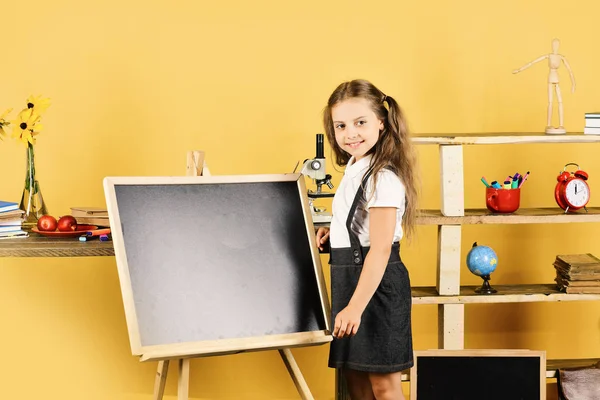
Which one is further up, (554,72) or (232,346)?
(554,72)

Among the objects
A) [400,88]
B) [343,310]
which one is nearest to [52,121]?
[400,88]

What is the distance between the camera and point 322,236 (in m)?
2.72

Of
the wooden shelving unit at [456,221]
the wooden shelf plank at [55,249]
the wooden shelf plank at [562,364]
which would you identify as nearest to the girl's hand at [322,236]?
the wooden shelving unit at [456,221]

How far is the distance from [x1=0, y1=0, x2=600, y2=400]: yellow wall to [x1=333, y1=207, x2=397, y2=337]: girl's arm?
111 cm

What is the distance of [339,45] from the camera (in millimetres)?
3461

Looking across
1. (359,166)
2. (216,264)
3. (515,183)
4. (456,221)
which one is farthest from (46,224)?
(515,183)

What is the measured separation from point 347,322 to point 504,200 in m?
0.99

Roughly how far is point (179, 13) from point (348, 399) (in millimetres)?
1549

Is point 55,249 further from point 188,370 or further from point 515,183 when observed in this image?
point 515,183

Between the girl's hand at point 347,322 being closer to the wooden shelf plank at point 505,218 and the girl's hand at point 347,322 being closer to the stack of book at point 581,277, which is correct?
the wooden shelf plank at point 505,218

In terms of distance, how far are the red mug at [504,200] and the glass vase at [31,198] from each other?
5.09ft

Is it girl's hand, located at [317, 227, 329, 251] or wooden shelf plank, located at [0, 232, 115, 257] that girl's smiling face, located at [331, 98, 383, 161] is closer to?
girl's hand, located at [317, 227, 329, 251]

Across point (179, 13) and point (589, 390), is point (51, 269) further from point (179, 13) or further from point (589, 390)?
point (589, 390)

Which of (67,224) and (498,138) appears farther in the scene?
(498,138)
